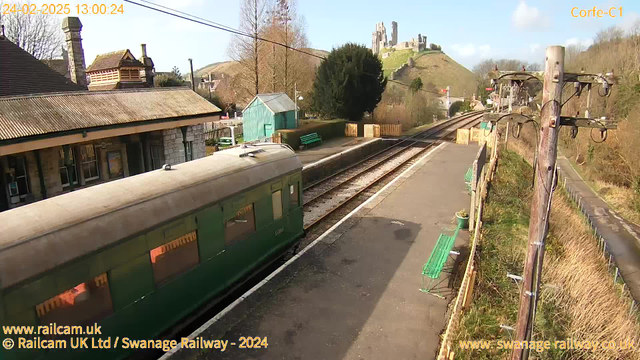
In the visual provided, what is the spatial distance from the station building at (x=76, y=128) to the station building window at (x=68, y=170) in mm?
29

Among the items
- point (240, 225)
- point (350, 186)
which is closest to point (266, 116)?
point (350, 186)

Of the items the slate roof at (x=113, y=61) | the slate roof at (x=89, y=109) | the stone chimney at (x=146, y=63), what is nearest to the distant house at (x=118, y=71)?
the slate roof at (x=113, y=61)

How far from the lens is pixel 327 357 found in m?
6.53

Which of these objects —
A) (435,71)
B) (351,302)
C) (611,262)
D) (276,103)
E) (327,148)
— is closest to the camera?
(351,302)

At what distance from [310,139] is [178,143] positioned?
39.3ft

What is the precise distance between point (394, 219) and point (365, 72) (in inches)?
946

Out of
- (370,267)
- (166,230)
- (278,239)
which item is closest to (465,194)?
(370,267)

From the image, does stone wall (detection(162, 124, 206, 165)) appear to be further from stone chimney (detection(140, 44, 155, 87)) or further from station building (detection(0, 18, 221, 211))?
stone chimney (detection(140, 44, 155, 87))

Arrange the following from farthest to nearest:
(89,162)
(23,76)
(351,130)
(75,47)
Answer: (351,130) → (75,47) → (23,76) → (89,162)

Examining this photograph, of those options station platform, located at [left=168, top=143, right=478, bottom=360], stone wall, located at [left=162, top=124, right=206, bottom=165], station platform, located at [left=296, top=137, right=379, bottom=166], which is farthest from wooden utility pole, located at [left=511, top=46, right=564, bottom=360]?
station platform, located at [left=296, top=137, right=379, bottom=166]

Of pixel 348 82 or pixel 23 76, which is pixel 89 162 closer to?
pixel 23 76

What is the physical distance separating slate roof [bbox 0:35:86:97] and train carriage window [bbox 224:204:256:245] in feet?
39.5

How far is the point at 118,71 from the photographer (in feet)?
73.9

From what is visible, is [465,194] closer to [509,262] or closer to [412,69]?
[509,262]
